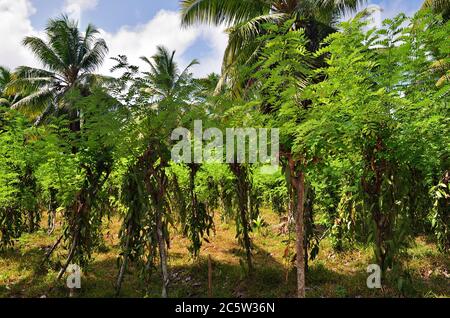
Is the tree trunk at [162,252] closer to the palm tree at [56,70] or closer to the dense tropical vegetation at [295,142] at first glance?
the dense tropical vegetation at [295,142]

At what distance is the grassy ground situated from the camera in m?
8.09

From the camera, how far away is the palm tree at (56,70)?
Answer: 870 inches

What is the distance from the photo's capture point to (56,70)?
2262 centimetres

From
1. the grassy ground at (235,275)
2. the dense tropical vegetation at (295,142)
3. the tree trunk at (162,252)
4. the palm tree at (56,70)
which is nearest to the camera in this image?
the dense tropical vegetation at (295,142)

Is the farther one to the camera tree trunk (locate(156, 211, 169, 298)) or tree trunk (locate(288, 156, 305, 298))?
tree trunk (locate(156, 211, 169, 298))

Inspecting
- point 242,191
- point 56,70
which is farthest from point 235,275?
point 56,70

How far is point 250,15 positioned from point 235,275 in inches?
374

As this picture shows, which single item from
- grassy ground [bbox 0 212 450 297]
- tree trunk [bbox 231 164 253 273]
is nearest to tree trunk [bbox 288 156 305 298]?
grassy ground [bbox 0 212 450 297]

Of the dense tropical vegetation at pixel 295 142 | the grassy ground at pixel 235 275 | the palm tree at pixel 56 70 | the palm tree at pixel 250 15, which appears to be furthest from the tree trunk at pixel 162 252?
the palm tree at pixel 56 70

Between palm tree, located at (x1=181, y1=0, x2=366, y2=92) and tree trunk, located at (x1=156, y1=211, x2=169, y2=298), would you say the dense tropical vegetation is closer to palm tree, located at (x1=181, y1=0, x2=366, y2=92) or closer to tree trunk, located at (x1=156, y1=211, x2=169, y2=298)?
tree trunk, located at (x1=156, y1=211, x2=169, y2=298)

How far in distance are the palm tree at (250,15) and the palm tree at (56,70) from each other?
38.4ft

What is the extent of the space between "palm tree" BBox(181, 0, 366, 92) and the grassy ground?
251 inches

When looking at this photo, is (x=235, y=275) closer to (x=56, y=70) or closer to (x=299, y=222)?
(x=299, y=222)

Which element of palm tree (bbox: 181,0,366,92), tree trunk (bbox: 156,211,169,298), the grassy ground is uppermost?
palm tree (bbox: 181,0,366,92)
